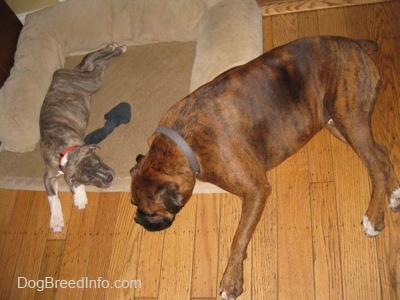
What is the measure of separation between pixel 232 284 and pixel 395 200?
1.24 meters

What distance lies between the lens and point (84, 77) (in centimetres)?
372

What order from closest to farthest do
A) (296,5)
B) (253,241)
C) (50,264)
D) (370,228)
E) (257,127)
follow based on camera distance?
1. (257,127)
2. (370,228)
3. (253,241)
4. (50,264)
5. (296,5)

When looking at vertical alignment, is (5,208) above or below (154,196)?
below

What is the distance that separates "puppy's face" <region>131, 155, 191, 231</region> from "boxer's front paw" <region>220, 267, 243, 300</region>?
0.56m

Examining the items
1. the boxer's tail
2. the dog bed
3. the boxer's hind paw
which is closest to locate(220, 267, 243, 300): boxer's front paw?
the boxer's hind paw

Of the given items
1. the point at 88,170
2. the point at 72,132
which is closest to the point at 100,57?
the point at 72,132

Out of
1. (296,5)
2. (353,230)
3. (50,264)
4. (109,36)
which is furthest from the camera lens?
(109,36)

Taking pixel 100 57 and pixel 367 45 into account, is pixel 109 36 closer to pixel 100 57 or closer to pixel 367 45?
pixel 100 57

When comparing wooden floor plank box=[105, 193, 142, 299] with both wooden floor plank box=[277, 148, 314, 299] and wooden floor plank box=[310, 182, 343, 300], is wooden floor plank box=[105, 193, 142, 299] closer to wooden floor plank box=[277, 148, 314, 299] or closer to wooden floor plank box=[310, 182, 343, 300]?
wooden floor plank box=[277, 148, 314, 299]

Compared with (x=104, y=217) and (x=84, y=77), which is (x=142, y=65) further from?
(x=104, y=217)

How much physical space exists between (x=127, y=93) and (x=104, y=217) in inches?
48.4

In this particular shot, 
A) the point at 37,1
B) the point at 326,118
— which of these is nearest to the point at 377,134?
the point at 326,118

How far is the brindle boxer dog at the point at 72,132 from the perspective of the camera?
122 inches

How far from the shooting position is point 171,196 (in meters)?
2.18
